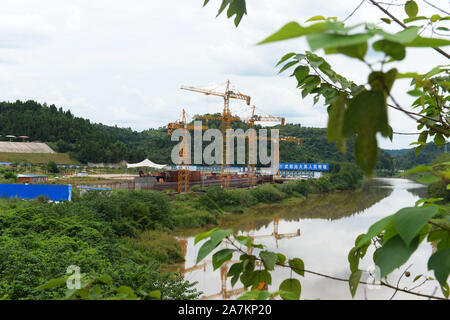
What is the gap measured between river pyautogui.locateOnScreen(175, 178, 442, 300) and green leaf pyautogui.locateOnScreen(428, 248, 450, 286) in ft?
4.13

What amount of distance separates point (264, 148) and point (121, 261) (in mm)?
22811

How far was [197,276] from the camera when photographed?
21.9 feet

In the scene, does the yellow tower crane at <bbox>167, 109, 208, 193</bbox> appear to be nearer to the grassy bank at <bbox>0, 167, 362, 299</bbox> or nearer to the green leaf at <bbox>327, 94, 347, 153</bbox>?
the grassy bank at <bbox>0, 167, 362, 299</bbox>

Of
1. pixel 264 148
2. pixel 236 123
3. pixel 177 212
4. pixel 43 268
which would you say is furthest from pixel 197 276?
pixel 236 123

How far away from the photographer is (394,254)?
0.30 metres

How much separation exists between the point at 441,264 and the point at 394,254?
6 centimetres

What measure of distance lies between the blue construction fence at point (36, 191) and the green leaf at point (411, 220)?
31.7 ft

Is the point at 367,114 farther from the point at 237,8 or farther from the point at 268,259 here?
the point at 237,8

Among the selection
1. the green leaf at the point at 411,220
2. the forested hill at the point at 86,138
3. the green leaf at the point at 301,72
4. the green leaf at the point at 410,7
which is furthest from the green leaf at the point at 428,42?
the forested hill at the point at 86,138

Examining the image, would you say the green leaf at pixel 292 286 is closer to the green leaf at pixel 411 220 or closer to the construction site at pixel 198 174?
the green leaf at pixel 411 220

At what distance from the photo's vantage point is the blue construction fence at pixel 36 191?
9000mm

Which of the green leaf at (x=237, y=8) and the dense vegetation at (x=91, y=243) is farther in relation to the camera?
the dense vegetation at (x=91, y=243)

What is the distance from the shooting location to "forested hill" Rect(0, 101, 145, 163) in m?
25.9

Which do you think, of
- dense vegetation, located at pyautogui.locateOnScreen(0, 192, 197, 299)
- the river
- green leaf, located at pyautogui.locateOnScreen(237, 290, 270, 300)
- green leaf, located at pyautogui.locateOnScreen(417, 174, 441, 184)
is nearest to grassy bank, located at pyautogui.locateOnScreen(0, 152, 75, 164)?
the river
